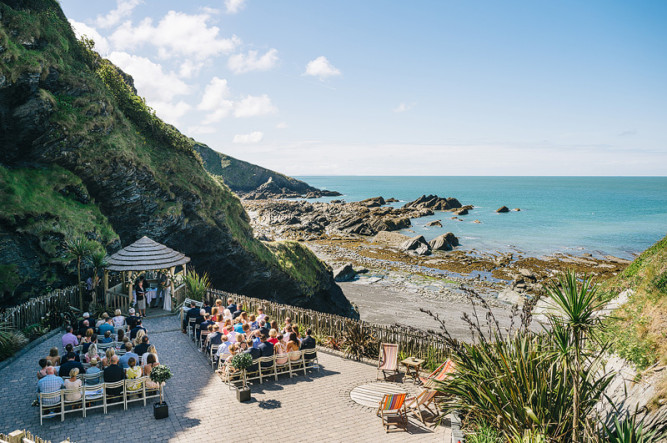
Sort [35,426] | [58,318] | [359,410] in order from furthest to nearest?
1. [58,318]
2. [359,410]
3. [35,426]

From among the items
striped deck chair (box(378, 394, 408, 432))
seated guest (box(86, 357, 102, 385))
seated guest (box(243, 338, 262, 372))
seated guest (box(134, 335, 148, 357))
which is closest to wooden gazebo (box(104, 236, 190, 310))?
seated guest (box(134, 335, 148, 357))

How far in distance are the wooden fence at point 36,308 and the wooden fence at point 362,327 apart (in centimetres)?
543

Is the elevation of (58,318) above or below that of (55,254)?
below

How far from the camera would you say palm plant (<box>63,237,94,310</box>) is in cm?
1592

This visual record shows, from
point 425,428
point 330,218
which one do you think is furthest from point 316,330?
point 330,218

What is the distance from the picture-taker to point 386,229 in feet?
235

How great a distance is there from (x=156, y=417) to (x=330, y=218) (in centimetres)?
7301

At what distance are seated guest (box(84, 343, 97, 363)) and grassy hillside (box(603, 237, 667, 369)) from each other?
472 inches

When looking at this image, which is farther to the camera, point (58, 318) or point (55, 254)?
point (55, 254)

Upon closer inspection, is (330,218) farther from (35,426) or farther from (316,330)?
(35,426)

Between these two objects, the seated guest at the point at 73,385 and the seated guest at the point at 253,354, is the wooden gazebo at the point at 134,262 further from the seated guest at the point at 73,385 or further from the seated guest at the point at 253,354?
the seated guest at the point at 73,385

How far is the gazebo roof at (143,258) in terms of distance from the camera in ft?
52.8

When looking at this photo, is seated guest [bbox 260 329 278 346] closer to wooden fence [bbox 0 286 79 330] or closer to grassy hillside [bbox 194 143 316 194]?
wooden fence [bbox 0 286 79 330]

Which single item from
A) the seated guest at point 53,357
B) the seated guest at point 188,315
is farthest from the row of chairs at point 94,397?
the seated guest at point 188,315
